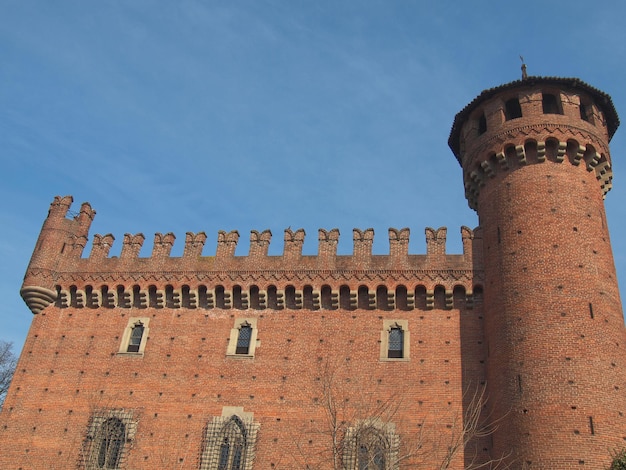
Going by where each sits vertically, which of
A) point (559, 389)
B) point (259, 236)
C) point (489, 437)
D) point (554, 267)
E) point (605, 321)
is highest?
point (259, 236)

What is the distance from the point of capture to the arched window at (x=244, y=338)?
22.7 metres

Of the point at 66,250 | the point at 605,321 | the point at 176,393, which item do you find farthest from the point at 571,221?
the point at 66,250

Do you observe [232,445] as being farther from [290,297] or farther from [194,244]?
[194,244]

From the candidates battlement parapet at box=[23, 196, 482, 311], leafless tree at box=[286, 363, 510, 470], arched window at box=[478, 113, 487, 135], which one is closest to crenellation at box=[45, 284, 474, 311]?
battlement parapet at box=[23, 196, 482, 311]

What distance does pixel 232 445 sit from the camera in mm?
20781

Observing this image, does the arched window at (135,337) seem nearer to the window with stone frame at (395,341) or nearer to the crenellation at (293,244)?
the crenellation at (293,244)

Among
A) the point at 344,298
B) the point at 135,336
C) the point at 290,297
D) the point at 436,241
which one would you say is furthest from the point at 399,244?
the point at 135,336

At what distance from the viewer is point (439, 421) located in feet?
65.7

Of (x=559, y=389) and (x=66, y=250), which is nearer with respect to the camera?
(x=559, y=389)

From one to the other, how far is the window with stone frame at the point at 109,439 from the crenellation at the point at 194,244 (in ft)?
21.0

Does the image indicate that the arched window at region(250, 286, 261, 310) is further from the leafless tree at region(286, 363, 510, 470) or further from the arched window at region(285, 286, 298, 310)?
the leafless tree at region(286, 363, 510, 470)

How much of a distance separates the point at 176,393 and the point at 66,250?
8284 mm

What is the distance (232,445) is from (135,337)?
5839mm

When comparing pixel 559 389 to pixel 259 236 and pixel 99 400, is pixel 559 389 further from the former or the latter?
pixel 99 400
